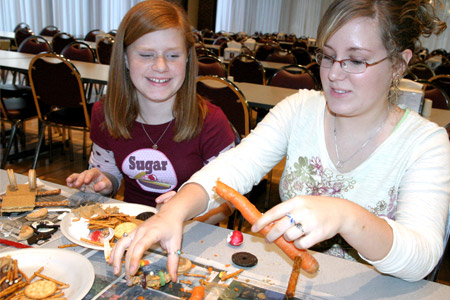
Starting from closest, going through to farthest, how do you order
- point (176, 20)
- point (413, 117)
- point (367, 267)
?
point (367, 267) → point (413, 117) → point (176, 20)

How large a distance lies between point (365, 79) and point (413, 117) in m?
0.28

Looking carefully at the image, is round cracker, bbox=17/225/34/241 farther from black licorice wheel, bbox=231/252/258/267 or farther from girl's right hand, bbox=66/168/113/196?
black licorice wheel, bbox=231/252/258/267

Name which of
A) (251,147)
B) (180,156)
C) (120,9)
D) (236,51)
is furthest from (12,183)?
(120,9)

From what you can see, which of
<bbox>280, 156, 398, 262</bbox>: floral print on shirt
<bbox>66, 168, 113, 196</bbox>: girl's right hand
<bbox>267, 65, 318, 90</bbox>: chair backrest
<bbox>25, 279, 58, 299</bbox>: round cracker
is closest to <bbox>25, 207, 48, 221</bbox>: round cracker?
<bbox>66, 168, 113, 196</bbox>: girl's right hand

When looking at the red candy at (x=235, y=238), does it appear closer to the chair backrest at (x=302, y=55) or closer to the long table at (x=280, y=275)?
the long table at (x=280, y=275)

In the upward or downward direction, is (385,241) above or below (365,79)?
below

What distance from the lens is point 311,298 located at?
33.8 inches

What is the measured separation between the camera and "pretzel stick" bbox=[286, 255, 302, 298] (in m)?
0.83

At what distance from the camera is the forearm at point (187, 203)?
97 cm

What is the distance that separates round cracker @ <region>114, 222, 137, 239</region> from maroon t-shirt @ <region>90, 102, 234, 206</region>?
0.52 metres

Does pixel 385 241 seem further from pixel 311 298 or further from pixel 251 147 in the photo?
pixel 251 147

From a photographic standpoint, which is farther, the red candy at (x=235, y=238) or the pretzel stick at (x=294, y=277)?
the red candy at (x=235, y=238)

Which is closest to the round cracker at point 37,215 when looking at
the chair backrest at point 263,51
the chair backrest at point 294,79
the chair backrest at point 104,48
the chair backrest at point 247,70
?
the chair backrest at point 294,79

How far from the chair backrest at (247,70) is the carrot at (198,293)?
3.46m
